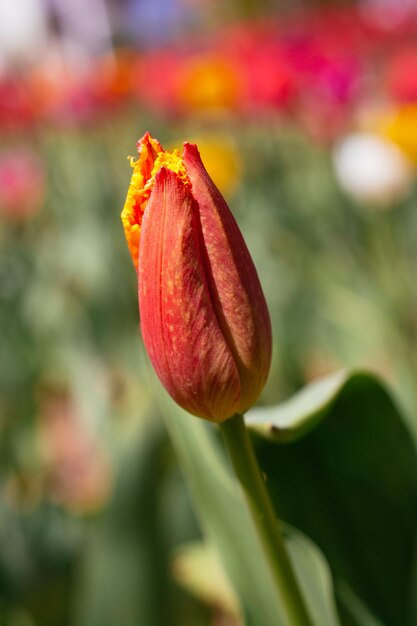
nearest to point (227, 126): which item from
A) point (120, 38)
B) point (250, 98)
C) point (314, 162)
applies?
point (314, 162)

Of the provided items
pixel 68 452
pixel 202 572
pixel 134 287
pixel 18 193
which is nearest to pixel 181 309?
pixel 202 572

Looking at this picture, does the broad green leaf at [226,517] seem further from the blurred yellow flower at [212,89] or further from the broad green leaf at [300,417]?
the blurred yellow flower at [212,89]

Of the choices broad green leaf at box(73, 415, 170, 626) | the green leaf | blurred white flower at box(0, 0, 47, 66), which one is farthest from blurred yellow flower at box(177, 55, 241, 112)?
blurred white flower at box(0, 0, 47, 66)

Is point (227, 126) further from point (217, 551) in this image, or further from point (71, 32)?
point (71, 32)

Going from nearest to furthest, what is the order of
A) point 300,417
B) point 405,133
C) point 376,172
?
point 300,417, point 405,133, point 376,172

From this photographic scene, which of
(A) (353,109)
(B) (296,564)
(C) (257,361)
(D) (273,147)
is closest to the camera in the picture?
(C) (257,361)

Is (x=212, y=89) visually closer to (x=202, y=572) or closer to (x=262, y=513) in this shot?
(x=202, y=572)

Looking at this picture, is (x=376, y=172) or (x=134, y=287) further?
(x=134, y=287)

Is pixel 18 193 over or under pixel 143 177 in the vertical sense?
over
